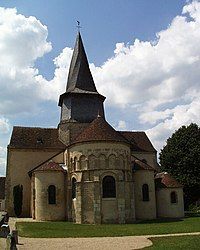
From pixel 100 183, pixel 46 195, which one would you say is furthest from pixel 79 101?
pixel 100 183

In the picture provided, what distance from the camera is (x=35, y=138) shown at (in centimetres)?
4291

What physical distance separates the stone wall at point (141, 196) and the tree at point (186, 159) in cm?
1205

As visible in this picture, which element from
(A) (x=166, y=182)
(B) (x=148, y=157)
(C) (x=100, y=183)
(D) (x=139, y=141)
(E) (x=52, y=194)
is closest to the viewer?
(C) (x=100, y=183)

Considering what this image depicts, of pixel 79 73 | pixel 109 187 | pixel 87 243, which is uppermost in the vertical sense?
pixel 79 73

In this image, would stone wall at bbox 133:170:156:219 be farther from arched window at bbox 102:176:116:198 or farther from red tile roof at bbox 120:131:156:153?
red tile roof at bbox 120:131:156:153

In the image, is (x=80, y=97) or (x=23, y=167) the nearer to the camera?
(x=23, y=167)

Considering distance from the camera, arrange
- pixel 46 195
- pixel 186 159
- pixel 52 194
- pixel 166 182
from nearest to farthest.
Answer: pixel 46 195 < pixel 52 194 < pixel 166 182 < pixel 186 159

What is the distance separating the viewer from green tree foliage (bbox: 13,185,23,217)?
1543 inches

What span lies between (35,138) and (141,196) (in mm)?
15914

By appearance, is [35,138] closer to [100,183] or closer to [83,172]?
[83,172]

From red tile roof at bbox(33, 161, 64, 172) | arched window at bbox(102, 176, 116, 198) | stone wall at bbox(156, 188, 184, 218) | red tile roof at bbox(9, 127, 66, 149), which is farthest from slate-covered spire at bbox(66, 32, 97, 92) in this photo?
stone wall at bbox(156, 188, 184, 218)

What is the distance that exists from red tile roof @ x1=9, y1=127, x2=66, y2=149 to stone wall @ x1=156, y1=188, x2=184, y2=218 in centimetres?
1336

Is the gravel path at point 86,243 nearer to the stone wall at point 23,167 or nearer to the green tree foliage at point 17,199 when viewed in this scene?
the green tree foliage at point 17,199

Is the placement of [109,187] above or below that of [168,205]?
above
